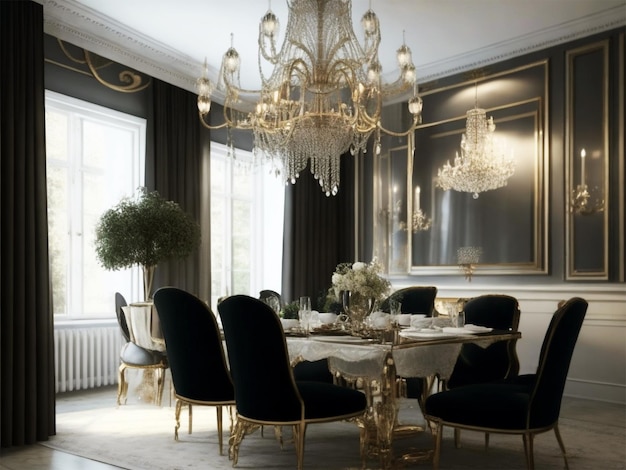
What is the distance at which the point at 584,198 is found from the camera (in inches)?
209

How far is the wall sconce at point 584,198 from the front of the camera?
5.23 metres

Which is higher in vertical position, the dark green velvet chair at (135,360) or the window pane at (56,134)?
the window pane at (56,134)

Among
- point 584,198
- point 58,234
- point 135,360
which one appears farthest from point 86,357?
point 584,198

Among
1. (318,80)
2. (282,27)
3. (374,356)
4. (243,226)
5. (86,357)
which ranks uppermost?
(282,27)

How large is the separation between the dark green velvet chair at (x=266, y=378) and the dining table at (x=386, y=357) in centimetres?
20

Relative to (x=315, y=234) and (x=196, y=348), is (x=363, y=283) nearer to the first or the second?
(x=196, y=348)

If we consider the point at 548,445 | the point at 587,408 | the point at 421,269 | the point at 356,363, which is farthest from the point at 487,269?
the point at 356,363

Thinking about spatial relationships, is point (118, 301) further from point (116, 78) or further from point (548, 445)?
point (548, 445)

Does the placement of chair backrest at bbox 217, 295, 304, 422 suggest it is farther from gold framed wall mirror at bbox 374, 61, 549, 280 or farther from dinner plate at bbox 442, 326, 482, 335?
gold framed wall mirror at bbox 374, 61, 549, 280

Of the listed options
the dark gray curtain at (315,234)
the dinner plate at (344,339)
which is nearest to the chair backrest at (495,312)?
the dinner plate at (344,339)

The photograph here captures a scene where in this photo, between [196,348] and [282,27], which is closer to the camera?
[196,348]

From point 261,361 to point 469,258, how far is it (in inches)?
144

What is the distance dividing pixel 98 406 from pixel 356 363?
2.71m

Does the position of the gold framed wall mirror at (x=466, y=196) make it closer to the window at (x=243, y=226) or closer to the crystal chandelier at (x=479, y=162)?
the crystal chandelier at (x=479, y=162)
